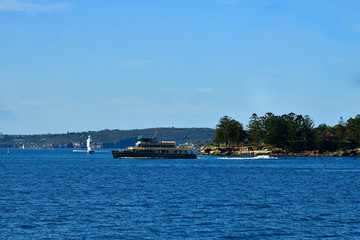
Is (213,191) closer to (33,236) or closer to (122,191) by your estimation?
(122,191)

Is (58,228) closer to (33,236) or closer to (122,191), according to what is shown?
(33,236)

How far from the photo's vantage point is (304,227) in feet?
140

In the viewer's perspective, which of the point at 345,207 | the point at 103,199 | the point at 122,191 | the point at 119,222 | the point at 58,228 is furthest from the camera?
the point at 122,191

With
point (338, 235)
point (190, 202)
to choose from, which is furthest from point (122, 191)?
point (338, 235)

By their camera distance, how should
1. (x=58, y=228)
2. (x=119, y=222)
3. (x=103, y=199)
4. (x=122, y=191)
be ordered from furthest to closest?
(x=122, y=191)
(x=103, y=199)
(x=119, y=222)
(x=58, y=228)

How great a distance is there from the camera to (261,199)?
204 feet

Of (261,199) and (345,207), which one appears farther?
(261,199)

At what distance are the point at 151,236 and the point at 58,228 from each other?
8433 mm

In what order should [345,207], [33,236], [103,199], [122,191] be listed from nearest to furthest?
[33,236] < [345,207] < [103,199] < [122,191]

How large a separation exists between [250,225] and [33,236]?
18323 mm

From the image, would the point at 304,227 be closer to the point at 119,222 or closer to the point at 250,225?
the point at 250,225

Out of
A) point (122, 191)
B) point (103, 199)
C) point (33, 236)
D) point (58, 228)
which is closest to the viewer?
point (33, 236)

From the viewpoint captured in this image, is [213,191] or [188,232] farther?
[213,191]

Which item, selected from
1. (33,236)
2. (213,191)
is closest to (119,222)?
(33,236)
